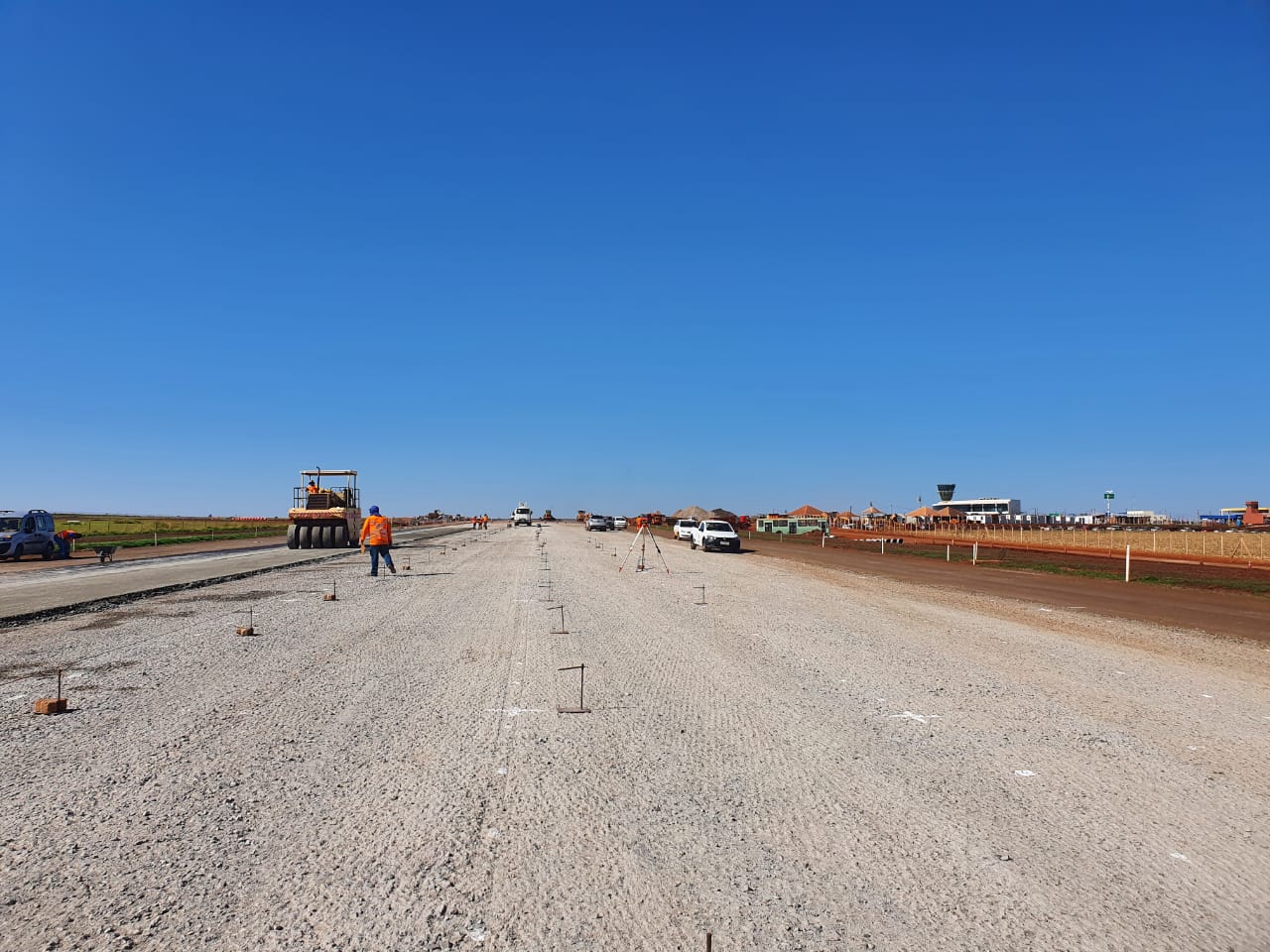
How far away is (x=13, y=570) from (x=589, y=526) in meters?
52.6

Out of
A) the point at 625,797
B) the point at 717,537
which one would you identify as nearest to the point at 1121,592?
the point at 717,537

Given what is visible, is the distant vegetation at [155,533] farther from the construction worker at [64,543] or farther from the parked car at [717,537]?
the parked car at [717,537]

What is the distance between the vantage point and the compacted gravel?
12.8 feet

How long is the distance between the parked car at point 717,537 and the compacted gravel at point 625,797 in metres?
30.8

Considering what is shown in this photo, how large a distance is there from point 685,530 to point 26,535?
38.6 metres

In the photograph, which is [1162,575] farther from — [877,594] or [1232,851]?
[1232,851]

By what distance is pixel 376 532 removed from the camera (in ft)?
74.2

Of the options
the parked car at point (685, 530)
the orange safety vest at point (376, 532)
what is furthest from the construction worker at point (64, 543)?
the parked car at point (685, 530)

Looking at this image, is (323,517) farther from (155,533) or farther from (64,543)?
(155,533)

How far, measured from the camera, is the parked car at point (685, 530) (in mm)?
57594

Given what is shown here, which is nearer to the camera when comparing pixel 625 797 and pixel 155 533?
pixel 625 797

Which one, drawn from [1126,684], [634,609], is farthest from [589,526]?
A: [1126,684]


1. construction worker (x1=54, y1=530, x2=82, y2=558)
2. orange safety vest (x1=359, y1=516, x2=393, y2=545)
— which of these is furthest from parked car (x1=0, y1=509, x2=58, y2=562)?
orange safety vest (x1=359, y1=516, x2=393, y2=545)

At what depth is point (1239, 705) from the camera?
8812mm
